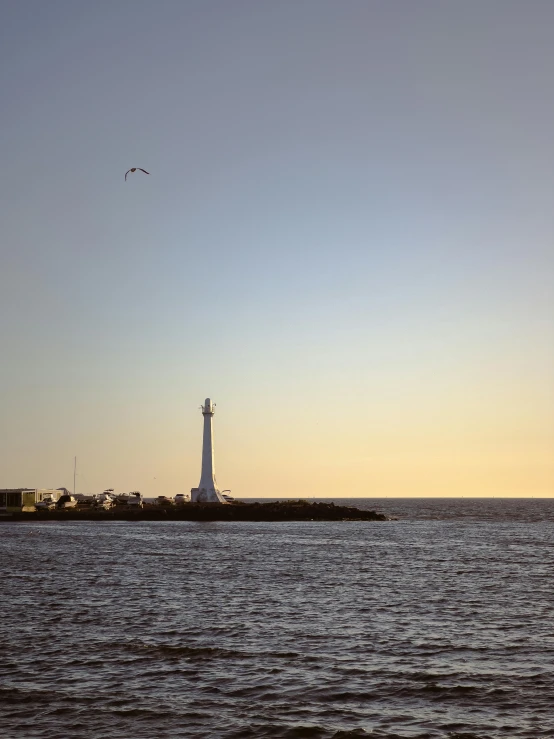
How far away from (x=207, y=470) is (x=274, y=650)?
9777cm

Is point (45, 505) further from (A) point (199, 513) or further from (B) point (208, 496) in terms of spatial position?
(B) point (208, 496)

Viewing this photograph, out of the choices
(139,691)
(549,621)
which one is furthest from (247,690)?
(549,621)

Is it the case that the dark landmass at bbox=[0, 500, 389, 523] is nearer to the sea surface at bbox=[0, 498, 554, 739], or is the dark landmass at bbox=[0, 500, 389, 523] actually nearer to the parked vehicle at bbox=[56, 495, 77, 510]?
the parked vehicle at bbox=[56, 495, 77, 510]

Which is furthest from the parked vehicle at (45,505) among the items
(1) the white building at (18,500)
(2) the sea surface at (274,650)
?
(2) the sea surface at (274,650)

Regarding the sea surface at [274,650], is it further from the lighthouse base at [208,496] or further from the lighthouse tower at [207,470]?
the lighthouse base at [208,496]

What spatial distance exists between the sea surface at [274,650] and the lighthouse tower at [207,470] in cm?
6631

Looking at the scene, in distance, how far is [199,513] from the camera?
11788cm

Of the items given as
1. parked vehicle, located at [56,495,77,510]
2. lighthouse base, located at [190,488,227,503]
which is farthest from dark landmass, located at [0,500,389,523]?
parked vehicle, located at [56,495,77,510]

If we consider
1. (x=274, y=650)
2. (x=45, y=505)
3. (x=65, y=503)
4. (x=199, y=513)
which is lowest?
(x=274, y=650)

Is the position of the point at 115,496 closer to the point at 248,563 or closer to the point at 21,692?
the point at 248,563

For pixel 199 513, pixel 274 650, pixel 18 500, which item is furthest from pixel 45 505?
pixel 274 650

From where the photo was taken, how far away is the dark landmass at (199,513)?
118 metres

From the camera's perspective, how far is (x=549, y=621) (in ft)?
100.0

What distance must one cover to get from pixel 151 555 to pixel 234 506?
209ft
